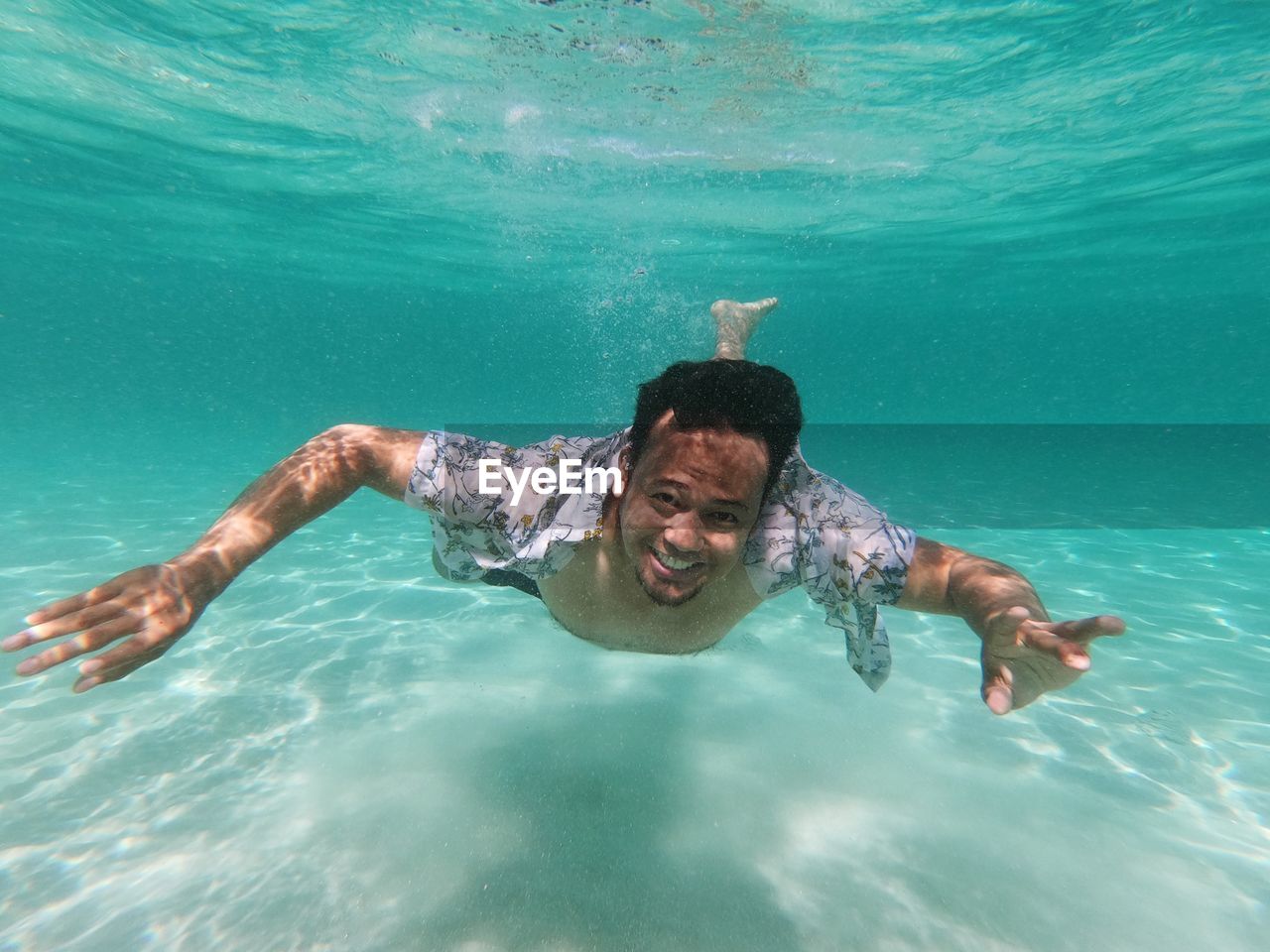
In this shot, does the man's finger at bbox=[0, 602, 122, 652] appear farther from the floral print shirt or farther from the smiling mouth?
the smiling mouth

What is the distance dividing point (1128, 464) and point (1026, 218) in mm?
8729

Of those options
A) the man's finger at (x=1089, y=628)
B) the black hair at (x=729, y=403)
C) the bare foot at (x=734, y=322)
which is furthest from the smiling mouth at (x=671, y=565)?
the bare foot at (x=734, y=322)

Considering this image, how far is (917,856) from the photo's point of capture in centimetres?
379

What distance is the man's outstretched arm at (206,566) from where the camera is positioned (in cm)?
200

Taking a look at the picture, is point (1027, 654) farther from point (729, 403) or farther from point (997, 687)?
point (729, 403)

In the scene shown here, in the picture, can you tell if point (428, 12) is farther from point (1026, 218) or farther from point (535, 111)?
point (1026, 218)

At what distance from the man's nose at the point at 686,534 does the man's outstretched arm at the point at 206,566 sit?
1187 millimetres

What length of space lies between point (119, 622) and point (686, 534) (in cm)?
199

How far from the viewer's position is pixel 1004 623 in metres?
2.40

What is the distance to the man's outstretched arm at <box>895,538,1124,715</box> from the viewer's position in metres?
2.10

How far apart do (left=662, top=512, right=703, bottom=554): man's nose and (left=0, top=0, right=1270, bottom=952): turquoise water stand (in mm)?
1963

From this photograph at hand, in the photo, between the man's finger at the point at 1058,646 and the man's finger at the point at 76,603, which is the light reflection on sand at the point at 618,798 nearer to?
the man's finger at the point at 1058,646

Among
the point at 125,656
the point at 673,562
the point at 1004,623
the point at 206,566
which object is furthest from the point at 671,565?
the point at 125,656

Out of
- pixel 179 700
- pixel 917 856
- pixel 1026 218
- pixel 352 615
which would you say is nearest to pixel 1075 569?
pixel 917 856
